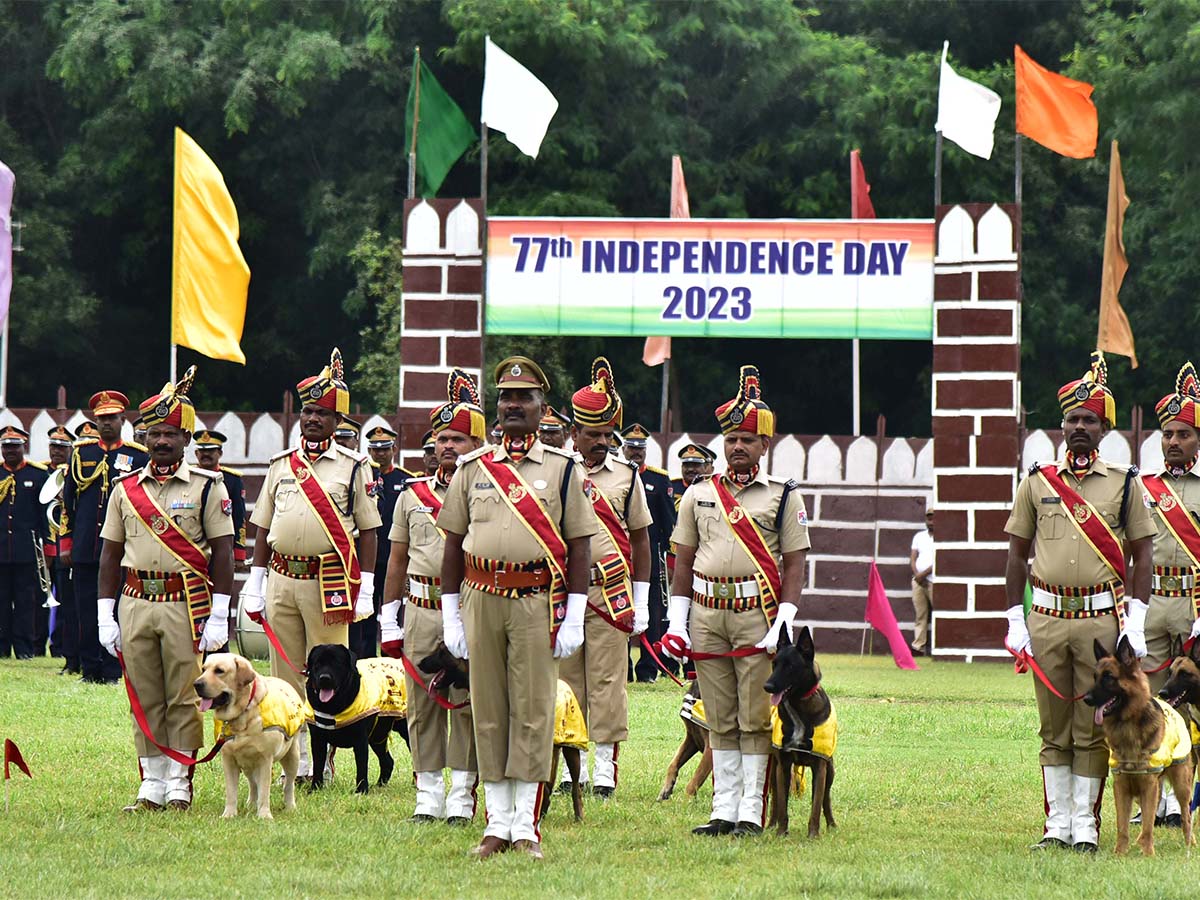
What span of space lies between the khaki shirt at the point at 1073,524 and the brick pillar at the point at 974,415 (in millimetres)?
9162

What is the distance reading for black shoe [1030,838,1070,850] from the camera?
30.3ft

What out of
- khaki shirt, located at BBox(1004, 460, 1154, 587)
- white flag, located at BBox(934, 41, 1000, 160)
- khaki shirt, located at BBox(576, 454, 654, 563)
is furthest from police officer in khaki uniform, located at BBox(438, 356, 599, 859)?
white flag, located at BBox(934, 41, 1000, 160)

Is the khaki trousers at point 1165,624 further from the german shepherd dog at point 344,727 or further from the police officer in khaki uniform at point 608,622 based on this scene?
the german shepherd dog at point 344,727

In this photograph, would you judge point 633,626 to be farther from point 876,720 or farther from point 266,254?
point 266,254

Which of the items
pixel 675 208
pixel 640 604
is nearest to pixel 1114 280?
pixel 675 208

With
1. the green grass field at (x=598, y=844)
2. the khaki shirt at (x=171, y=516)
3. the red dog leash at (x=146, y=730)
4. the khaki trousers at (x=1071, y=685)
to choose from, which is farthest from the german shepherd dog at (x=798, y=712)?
the khaki shirt at (x=171, y=516)

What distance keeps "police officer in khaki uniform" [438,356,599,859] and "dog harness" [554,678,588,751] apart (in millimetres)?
811

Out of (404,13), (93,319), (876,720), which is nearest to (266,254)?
(93,319)

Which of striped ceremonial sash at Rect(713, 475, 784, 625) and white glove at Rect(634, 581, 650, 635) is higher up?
striped ceremonial sash at Rect(713, 475, 784, 625)

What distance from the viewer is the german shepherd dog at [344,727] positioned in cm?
1038

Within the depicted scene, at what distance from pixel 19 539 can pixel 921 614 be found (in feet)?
30.2

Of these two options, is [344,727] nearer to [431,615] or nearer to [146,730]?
[431,615]

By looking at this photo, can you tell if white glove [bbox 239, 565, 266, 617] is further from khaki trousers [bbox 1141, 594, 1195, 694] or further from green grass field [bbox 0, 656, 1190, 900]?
khaki trousers [bbox 1141, 594, 1195, 694]

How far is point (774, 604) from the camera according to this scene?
31.8 ft
